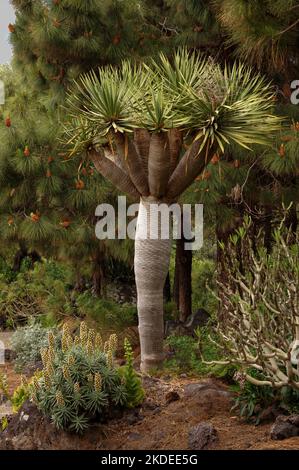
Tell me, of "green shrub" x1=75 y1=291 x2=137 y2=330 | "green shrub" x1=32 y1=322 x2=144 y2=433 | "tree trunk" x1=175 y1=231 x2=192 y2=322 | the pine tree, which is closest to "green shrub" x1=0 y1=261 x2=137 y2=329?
"green shrub" x1=75 y1=291 x2=137 y2=330

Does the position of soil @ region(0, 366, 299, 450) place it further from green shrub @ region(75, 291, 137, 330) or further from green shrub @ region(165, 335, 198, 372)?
green shrub @ region(75, 291, 137, 330)

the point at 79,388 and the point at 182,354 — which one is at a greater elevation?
the point at 79,388

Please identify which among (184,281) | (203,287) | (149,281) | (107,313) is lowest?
(107,313)

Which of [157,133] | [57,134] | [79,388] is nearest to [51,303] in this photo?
[57,134]

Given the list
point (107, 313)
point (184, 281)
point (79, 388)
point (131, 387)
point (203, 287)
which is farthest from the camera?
point (203, 287)

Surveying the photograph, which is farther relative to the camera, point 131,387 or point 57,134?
Result: point 57,134

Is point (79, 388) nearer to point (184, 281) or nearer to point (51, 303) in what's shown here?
point (184, 281)

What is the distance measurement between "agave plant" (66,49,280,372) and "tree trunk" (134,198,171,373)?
11 millimetres

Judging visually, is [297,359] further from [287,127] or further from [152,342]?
[287,127]

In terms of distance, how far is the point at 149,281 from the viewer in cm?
909

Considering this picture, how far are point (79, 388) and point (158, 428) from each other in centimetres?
77

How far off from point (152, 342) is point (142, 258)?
1010mm

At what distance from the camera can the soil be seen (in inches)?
259

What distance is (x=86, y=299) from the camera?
12.9 metres
